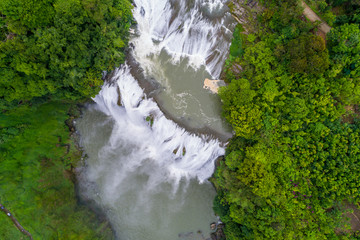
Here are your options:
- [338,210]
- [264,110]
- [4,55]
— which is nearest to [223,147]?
[264,110]

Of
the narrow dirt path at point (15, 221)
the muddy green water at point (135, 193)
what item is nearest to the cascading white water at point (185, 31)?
the muddy green water at point (135, 193)

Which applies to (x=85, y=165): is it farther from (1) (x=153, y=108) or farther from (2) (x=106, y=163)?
(1) (x=153, y=108)

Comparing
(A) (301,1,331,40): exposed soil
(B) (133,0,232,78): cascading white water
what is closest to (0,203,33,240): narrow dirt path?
(B) (133,0,232,78): cascading white water

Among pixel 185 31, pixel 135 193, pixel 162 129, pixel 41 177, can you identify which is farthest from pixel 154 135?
pixel 41 177

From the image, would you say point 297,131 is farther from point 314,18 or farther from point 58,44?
point 58,44

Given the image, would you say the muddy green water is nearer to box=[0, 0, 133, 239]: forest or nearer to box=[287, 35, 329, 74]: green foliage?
box=[0, 0, 133, 239]: forest

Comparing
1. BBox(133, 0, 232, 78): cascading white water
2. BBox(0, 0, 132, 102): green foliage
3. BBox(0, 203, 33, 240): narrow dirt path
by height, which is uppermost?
BBox(133, 0, 232, 78): cascading white water

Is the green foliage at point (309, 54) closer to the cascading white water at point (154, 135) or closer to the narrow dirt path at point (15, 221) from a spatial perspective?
the cascading white water at point (154, 135)
